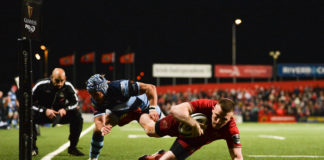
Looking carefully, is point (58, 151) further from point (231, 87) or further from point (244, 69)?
point (244, 69)

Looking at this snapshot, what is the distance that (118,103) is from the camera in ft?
22.4

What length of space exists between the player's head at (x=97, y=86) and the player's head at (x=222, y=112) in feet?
6.27

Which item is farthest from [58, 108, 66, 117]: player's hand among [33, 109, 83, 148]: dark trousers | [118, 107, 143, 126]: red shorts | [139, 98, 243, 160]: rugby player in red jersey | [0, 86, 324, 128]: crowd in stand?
[0, 86, 324, 128]: crowd in stand

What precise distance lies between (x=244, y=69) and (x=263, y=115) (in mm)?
12417

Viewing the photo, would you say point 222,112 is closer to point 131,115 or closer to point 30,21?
point 131,115

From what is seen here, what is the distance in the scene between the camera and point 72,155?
8.27m

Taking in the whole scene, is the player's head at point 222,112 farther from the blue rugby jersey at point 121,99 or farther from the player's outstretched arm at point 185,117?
the blue rugby jersey at point 121,99

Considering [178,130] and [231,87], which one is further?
[231,87]

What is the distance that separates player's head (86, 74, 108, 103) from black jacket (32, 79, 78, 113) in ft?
7.17

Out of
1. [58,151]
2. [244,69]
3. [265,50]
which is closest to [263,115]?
[244,69]

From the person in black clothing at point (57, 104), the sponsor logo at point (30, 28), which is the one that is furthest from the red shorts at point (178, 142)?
the person in black clothing at point (57, 104)

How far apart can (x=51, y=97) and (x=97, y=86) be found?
2509 mm

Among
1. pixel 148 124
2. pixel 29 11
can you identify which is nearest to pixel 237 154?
pixel 148 124

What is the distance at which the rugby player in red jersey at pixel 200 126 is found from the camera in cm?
527
